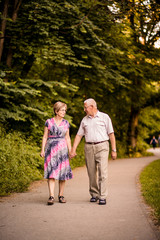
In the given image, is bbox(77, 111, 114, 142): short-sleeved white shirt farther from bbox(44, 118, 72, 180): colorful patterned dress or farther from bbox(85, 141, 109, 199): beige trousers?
bbox(44, 118, 72, 180): colorful patterned dress

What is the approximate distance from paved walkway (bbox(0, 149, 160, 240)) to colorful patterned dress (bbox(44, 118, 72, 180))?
2.05ft

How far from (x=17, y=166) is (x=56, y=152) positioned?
2694 mm

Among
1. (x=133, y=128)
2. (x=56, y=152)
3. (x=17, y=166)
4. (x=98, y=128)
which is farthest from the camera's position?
(x=133, y=128)

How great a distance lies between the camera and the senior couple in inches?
250

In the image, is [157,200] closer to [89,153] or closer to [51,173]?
[89,153]

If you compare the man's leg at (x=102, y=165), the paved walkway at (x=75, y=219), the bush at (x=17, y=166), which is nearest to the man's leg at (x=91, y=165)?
the man's leg at (x=102, y=165)

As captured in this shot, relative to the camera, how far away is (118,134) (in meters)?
28.1

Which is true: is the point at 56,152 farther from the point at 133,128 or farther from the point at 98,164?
the point at 133,128

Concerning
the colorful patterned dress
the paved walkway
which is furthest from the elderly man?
the paved walkway

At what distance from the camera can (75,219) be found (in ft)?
16.4

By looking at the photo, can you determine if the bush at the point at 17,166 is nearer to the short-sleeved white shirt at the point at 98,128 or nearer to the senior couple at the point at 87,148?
the senior couple at the point at 87,148

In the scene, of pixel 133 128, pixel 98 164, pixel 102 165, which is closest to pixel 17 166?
pixel 98 164

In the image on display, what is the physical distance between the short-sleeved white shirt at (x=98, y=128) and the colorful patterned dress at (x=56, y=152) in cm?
48

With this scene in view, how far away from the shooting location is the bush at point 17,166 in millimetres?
7582
